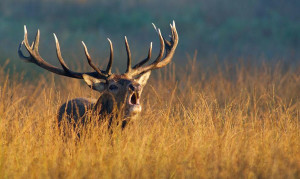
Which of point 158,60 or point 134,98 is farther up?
point 158,60

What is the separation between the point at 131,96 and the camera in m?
6.88

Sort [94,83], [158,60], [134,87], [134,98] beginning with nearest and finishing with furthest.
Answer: [134,87], [134,98], [94,83], [158,60]

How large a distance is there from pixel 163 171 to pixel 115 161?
433 mm

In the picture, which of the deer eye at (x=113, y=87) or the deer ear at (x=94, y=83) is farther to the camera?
the deer ear at (x=94, y=83)

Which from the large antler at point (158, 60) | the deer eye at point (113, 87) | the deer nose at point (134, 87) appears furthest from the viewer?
the large antler at point (158, 60)

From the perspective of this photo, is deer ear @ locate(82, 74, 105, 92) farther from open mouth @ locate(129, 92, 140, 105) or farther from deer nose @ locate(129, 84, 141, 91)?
deer nose @ locate(129, 84, 141, 91)

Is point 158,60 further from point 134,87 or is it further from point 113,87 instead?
point 134,87

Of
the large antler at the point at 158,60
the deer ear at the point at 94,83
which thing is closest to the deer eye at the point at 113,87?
the deer ear at the point at 94,83

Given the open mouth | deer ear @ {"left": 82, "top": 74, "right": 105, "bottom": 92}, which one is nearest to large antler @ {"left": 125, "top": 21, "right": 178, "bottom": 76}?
deer ear @ {"left": 82, "top": 74, "right": 105, "bottom": 92}

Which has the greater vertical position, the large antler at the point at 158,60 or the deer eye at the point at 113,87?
the large antler at the point at 158,60

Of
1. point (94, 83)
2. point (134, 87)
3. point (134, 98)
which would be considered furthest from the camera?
point (94, 83)

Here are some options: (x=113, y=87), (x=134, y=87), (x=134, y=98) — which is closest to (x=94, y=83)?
(x=113, y=87)

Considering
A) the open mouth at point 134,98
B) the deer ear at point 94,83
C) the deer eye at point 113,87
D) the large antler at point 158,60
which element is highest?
the large antler at point 158,60

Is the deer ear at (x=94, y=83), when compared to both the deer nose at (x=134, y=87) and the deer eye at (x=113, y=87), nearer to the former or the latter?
the deer eye at (x=113, y=87)
